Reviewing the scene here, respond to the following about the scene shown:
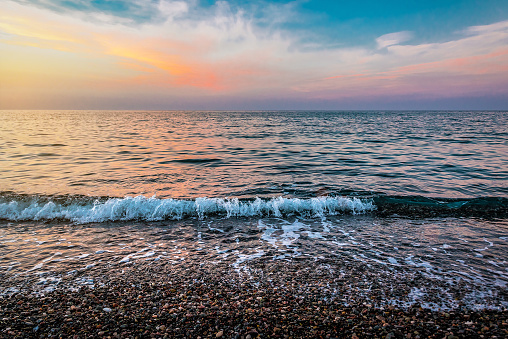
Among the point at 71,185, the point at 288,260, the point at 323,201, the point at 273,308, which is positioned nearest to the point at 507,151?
the point at 323,201

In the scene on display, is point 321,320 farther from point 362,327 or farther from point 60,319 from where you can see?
point 60,319

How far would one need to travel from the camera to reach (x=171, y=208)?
A: 8.91 m

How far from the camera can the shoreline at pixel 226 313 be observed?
11.6 ft

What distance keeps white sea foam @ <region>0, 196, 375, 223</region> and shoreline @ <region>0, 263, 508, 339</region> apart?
3.97 metres

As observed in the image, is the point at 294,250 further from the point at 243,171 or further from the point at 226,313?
the point at 243,171

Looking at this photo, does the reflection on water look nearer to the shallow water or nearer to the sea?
the sea

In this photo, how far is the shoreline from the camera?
3.52 m

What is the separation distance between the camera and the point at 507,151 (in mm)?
19953

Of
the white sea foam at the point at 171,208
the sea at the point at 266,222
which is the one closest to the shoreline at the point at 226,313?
the sea at the point at 266,222

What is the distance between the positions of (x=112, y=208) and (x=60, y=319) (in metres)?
5.29

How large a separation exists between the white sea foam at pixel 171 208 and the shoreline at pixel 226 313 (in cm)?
397

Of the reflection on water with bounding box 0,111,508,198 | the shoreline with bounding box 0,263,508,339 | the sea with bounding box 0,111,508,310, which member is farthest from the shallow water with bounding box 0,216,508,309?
the reflection on water with bounding box 0,111,508,198

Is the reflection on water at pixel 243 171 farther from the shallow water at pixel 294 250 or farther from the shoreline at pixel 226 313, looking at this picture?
the shoreline at pixel 226 313

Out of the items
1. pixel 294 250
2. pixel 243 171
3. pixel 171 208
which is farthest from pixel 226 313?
pixel 243 171
